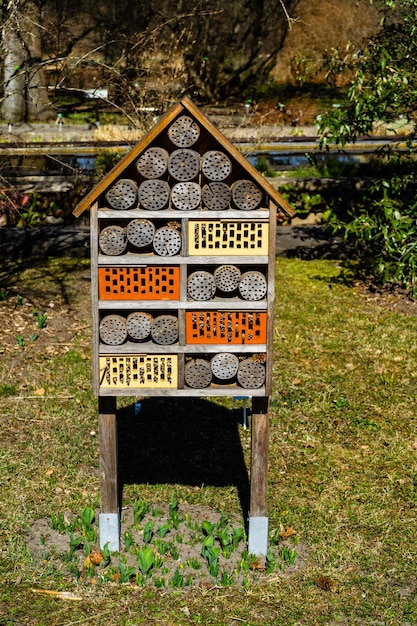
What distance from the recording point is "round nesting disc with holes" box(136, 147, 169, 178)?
16.5 feet

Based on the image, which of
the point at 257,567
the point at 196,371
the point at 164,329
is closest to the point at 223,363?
the point at 196,371

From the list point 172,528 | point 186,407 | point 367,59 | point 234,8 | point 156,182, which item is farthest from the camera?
point 234,8

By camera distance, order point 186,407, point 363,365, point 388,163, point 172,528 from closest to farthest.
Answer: point 172,528, point 186,407, point 363,365, point 388,163

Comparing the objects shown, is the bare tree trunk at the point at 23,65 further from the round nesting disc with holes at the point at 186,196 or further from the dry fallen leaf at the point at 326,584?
the dry fallen leaf at the point at 326,584

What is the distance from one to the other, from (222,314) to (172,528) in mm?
1639

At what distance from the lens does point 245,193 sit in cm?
506

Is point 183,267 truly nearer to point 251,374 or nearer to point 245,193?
point 245,193

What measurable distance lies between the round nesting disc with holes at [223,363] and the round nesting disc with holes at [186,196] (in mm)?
919

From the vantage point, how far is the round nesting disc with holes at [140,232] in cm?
506

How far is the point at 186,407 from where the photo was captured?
7.95 metres

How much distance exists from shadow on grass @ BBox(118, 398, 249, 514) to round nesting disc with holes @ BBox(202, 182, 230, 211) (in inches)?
92.2

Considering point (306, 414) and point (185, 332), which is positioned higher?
point (185, 332)

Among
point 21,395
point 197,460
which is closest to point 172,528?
point 197,460

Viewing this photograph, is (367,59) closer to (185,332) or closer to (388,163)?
(388,163)
